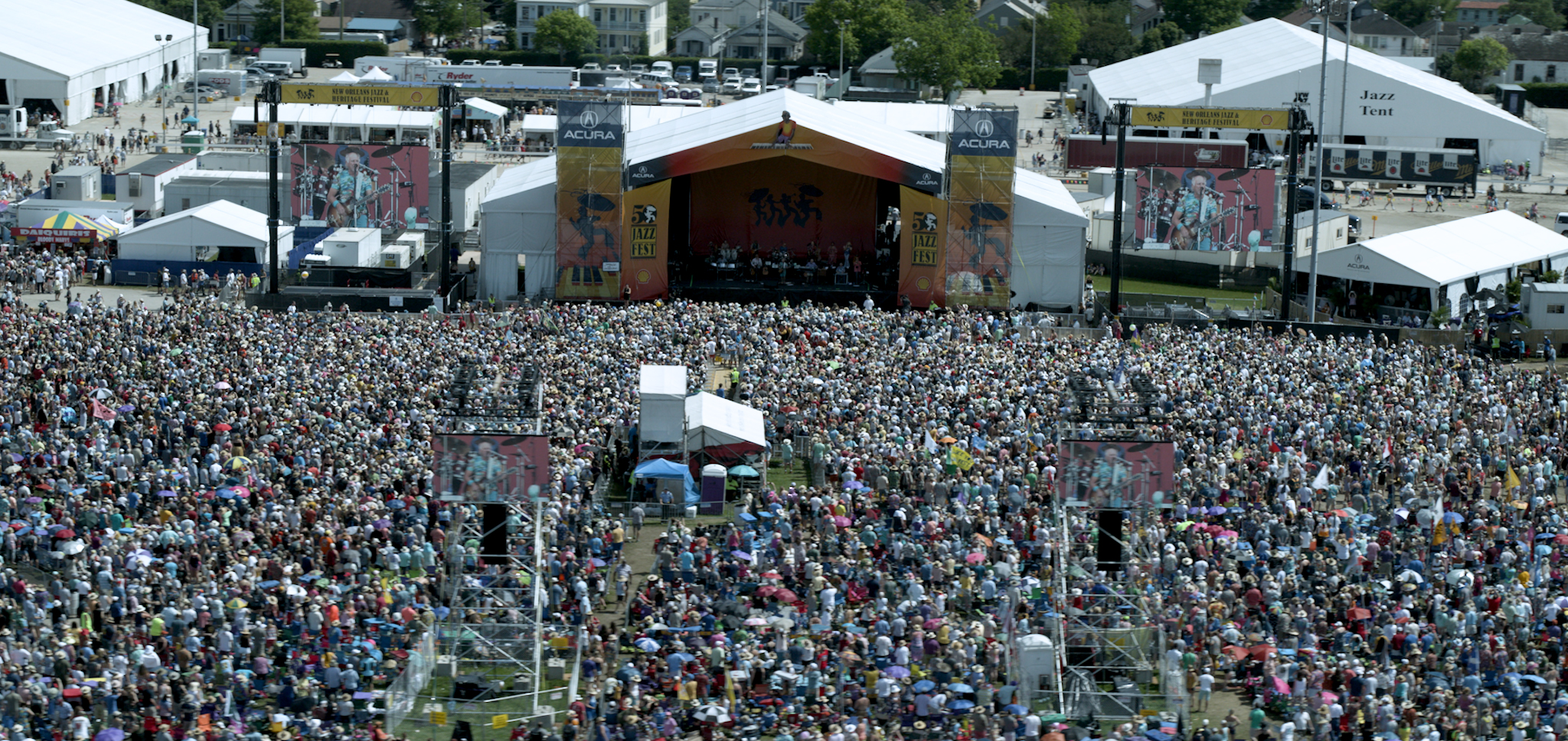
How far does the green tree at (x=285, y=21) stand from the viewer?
117 meters

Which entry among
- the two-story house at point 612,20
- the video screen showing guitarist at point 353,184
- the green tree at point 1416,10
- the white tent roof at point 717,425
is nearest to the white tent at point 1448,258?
the white tent roof at point 717,425

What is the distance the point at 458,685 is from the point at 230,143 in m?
57.3

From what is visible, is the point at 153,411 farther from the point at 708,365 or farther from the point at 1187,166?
the point at 1187,166

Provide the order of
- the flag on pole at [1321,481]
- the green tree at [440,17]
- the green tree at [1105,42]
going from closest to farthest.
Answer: the flag on pole at [1321,481]
the green tree at [1105,42]
the green tree at [440,17]

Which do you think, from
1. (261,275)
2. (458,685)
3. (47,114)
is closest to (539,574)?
(458,685)

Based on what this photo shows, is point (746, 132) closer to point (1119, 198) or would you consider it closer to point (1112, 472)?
point (1119, 198)

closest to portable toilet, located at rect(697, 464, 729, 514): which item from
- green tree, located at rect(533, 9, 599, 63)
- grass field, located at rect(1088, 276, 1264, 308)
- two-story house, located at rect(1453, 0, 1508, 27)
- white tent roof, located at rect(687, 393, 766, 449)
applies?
white tent roof, located at rect(687, 393, 766, 449)

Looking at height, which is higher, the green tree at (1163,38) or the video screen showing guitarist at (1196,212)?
the green tree at (1163,38)

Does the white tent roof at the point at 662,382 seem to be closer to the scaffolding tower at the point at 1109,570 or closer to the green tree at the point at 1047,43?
the scaffolding tower at the point at 1109,570

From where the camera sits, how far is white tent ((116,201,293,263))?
5631cm

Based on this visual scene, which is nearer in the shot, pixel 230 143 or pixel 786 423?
pixel 786 423

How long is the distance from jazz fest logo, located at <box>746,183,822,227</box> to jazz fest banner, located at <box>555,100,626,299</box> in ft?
21.8

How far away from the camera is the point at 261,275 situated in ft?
184

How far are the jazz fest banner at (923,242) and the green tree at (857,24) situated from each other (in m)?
56.0
